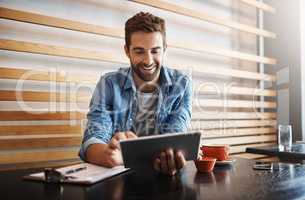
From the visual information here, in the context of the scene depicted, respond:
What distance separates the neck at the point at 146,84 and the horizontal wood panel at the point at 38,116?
0.94 ft

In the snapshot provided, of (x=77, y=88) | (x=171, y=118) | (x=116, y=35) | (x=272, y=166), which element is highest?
(x=116, y=35)

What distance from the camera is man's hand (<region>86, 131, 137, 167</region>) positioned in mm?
761

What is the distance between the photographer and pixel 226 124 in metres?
1.96

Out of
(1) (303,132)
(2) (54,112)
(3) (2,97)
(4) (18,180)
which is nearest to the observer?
(4) (18,180)

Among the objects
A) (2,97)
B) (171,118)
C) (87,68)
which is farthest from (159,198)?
(87,68)

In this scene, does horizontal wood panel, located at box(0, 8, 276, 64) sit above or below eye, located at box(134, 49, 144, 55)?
above

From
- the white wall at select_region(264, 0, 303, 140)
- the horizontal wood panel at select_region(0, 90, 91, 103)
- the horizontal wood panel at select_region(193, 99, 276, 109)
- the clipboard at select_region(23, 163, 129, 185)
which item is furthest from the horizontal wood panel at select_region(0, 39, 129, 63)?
the white wall at select_region(264, 0, 303, 140)

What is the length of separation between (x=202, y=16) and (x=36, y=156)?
1.11 metres

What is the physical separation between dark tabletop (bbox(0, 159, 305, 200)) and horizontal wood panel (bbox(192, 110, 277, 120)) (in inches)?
42.0

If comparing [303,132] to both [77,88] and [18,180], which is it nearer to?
[77,88]

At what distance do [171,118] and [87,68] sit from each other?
1.56ft

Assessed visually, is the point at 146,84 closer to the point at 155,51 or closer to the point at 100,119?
the point at 155,51

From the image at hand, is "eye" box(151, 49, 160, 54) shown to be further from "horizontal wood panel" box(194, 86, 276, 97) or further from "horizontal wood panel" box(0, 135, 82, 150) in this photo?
"horizontal wood panel" box(194, 86, 276, 97)

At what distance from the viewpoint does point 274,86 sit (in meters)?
2.32
